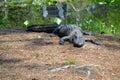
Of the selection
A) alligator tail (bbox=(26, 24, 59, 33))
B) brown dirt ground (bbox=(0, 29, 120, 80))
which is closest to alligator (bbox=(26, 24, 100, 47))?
alligator tail (bbox=(26, 24, 59, 33))

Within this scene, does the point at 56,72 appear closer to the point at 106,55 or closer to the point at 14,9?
the point at 106,55

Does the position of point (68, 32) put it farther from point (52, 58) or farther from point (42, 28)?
point (52, 58)

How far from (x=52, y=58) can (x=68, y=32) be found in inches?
116

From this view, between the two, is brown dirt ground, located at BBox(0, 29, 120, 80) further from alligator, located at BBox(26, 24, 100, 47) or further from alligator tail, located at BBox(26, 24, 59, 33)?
alligator tail, located at BBox(26, 24, 59, 33)

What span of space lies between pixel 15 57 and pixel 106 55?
1833mm

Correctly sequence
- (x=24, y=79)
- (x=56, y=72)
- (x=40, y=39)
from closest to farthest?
(x=24, y=79) → (x=56, y=72) → (x=40, y=39)

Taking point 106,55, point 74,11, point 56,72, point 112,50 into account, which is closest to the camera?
point 56,72

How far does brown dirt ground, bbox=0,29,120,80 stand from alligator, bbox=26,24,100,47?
0.49 ft

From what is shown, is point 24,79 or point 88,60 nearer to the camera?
point 24,79

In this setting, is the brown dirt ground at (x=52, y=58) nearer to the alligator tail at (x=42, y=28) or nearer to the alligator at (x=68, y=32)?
the alligator at (x=68, y=32)

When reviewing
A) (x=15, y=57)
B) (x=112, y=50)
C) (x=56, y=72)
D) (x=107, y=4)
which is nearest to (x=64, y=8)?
(x=107, y=4)

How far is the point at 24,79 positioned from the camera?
5.91 meters

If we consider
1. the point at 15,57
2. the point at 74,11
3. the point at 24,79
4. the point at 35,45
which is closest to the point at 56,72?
the point at 24,79

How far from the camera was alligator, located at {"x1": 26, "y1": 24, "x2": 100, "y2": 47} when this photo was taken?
866 centimetres
